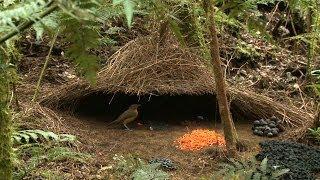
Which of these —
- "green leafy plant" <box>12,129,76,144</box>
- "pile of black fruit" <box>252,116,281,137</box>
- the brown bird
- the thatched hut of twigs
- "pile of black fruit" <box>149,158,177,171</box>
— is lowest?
"pile of black fruit" <box>252,116,281,137</box>

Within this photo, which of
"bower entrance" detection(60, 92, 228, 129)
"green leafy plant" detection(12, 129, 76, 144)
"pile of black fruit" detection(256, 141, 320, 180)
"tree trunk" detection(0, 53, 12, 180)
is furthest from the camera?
"bower entrance" detection(60, 92, 228, 129)

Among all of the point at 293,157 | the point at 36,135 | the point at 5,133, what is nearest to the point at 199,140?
the point at 293,157

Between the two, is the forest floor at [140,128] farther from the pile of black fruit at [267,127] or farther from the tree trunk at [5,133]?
the tree trunk at [5,133]

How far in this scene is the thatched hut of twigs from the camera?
432 cm

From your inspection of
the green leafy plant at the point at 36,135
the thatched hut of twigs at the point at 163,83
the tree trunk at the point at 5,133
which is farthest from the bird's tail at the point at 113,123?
the tree trunk at the point at 5,133

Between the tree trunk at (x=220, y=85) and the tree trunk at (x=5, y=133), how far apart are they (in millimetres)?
1439

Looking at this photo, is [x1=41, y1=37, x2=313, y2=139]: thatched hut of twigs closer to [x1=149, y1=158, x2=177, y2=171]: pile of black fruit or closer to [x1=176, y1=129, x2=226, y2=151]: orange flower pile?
[x1=176, y1=129, x2=226, y2=151]: orange flower pile

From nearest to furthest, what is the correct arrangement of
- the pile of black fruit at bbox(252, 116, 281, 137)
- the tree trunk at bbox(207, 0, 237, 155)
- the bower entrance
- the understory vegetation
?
1. the understory vegetation
2. the tree trunk at bbox(207, 0, 237, 155)
3. the pile of black fruit at bbox(252, 116, 281, 137)
4. the bower entrance

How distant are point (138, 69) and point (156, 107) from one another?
1.75ft

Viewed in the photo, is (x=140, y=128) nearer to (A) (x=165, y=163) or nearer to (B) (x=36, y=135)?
(A) (x=165, y=163)

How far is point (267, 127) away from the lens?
4164 millimetres

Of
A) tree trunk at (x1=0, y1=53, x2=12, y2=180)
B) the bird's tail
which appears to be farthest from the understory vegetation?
the bird's tail

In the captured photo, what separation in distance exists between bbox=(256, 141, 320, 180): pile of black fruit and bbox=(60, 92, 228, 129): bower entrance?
95 centimetres

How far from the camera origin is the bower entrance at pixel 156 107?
461cm
